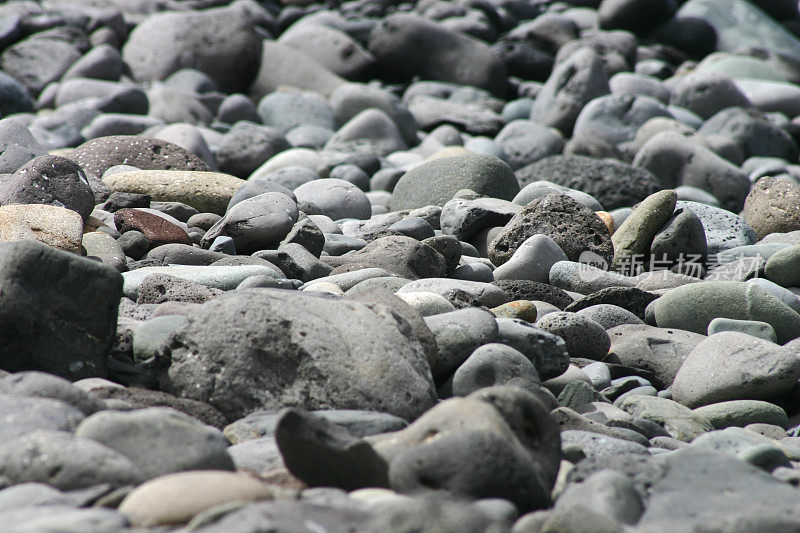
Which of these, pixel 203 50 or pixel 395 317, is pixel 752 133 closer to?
pixel 203 50

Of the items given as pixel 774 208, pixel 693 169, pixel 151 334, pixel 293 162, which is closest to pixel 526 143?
pixel 693 169

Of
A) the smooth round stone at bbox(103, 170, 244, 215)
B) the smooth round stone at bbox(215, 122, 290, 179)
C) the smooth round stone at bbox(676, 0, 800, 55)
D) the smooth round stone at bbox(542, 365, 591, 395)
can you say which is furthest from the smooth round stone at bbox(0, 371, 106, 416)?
the smooth round stone at bbox(676, 0, 800, 55)

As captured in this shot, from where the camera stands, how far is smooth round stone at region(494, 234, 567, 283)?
5.14m

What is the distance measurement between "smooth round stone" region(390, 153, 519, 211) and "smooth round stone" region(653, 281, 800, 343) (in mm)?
2479

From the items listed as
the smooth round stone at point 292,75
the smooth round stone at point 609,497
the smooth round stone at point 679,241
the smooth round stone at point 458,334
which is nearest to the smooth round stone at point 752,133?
the smooth round stone at point 679,241

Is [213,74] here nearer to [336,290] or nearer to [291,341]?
[336,290]

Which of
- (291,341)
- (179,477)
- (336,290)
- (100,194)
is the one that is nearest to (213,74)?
(100,194)

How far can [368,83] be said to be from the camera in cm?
1433

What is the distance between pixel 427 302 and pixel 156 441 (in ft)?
6.27

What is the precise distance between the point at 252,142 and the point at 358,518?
729 cm

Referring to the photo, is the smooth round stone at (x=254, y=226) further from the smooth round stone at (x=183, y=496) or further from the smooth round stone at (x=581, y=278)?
the smooth round stone at (x=183, y=496)

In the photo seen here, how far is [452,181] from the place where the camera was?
6.79 metres

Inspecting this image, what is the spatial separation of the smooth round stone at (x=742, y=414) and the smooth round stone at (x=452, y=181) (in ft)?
11.3

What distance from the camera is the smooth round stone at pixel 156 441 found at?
216 centimetres
